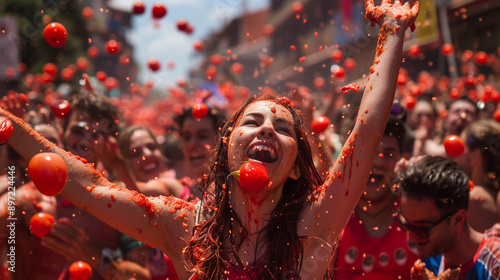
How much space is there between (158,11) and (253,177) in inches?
77.8

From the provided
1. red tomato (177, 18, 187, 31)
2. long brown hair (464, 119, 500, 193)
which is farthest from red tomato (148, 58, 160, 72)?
long brown hair (464, 119, 500, 193)

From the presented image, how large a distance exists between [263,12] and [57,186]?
36.8 meters

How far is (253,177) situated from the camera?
2006 mm

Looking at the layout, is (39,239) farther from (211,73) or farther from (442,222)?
(211,73)

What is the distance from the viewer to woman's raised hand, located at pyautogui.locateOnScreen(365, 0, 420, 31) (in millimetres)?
2152

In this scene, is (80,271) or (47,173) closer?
(47,173)

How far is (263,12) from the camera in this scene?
37375 mm

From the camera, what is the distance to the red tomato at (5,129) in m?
2.11

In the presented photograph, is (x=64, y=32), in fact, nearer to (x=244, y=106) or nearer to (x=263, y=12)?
(x=244, y=106)

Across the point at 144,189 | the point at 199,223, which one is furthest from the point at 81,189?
the point at 144,189

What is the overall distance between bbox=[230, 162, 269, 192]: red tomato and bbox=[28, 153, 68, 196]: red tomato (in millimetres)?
694

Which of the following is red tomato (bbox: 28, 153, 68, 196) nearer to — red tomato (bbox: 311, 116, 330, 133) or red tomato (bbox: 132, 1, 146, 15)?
red tomato (bbox: 311, 116, 330, 133)

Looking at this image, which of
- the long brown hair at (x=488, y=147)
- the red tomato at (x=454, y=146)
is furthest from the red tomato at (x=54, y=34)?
the long brown hair at (x=488, y=147)

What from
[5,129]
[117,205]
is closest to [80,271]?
[117,205]
